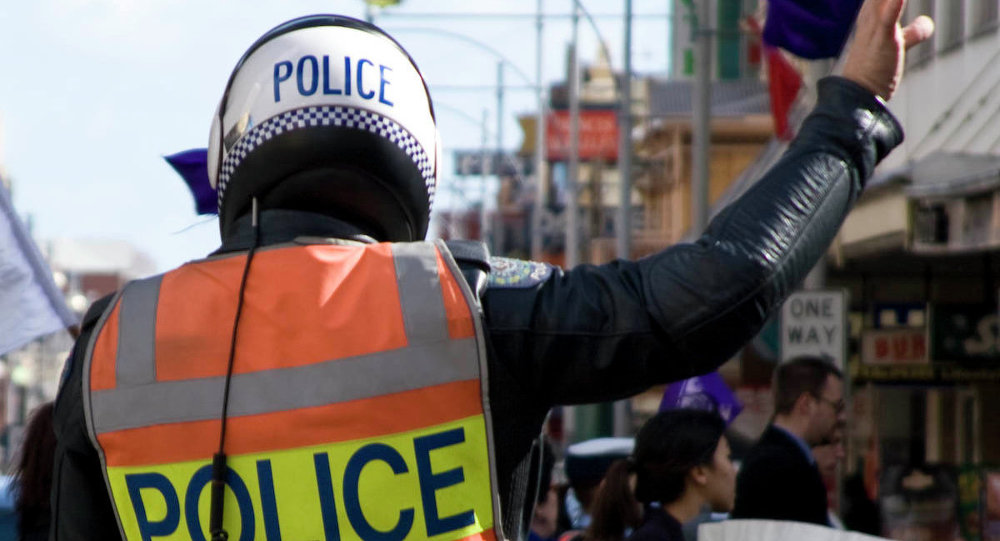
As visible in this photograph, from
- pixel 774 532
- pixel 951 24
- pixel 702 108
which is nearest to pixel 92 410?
pixel 774 532

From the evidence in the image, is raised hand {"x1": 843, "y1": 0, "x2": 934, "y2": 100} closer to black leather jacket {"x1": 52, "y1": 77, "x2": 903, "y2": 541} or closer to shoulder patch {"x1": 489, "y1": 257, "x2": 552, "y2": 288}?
black leather jacket {"x1": 52, "y1": 77, "x2": 903, "y2": 541}

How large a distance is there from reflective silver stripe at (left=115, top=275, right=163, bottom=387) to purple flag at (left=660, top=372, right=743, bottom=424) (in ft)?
14.7

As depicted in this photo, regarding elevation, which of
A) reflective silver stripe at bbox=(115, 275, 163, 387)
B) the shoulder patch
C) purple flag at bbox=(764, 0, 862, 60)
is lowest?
reflective silver stripe at bbox=(115, 275, 163, 387)

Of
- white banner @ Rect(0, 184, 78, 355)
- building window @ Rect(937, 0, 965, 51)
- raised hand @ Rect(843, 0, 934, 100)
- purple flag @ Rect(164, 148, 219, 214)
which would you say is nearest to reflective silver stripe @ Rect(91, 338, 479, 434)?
raised hand @ Rect(843, 0, 934, 100)

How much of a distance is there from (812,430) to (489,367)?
4.88 metres

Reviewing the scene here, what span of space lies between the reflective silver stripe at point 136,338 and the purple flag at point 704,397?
14.7ft

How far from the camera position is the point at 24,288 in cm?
546

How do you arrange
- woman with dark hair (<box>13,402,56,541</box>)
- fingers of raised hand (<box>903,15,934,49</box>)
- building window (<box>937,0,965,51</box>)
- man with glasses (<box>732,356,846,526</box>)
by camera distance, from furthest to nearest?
building window (<box>937,0,965,51</box>)
man with glasses (<box>732,356,846,526</box>)
woman with dark hair (<box>13,402,56,541</box>)
fingers of raised hand (<box>903,15,934,49</box>)

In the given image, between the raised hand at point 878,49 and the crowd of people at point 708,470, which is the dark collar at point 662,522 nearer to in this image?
the crowd of people at point 708,470

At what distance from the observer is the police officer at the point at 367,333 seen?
7.71 feet

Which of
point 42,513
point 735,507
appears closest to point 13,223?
point 42,513

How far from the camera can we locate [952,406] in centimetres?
2389

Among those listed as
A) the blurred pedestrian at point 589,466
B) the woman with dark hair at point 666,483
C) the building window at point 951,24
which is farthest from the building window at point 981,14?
the woman with dark hair at point 666,483

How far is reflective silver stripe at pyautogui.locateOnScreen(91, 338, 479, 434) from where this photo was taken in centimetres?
247
